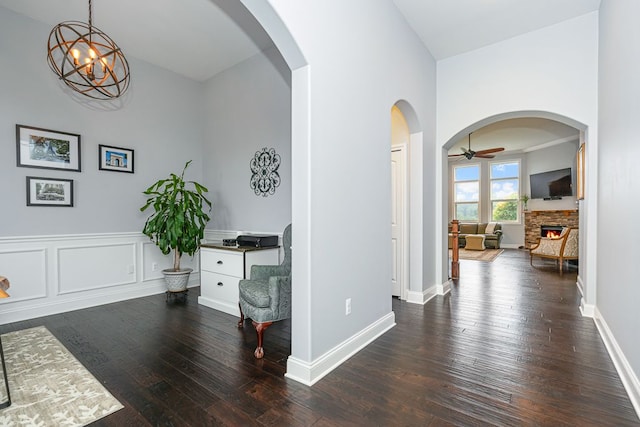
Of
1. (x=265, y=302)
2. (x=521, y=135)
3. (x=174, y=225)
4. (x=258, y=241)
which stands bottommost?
(x=265, y=302)

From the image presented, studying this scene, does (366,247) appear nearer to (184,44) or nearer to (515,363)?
(515,363)

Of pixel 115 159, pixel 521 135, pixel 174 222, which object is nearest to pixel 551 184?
pixel 521 135

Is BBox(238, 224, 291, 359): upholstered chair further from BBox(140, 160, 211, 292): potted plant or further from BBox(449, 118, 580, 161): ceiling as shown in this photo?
BBox(449, 118, 580, 161): ceiling

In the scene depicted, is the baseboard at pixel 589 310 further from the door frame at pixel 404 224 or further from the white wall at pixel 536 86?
the door frame at pixel 404 224

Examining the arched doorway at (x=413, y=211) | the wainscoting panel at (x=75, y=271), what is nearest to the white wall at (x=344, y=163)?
the arched doorway at (x=413, y=211)

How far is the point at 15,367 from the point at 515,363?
3657 mm

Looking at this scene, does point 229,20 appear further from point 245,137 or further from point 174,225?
point 174,225

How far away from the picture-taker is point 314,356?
212 cm

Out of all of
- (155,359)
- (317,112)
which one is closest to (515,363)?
(317,112)

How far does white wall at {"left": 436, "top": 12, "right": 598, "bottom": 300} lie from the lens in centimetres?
334

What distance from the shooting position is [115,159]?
4207 mm

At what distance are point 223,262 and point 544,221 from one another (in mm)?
9301

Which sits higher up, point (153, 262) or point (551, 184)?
point (551, 184)

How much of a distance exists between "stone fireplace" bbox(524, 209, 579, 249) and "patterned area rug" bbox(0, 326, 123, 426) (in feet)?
31.2
